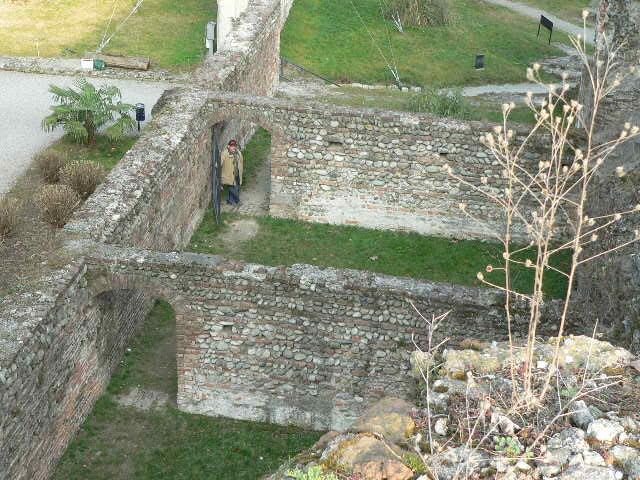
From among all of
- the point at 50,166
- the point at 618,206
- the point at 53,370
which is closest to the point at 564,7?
the point at 618,206

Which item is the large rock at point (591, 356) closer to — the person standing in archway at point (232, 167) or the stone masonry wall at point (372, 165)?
the stone masonry wall at point (372, 165)

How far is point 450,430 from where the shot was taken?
549cm

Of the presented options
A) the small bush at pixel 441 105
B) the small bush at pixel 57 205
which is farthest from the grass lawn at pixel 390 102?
the small bush at pixel 57 205

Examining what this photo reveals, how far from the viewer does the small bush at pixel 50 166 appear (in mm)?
15367

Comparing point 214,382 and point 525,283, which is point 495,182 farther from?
point 214,382

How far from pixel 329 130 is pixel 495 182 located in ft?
9.65

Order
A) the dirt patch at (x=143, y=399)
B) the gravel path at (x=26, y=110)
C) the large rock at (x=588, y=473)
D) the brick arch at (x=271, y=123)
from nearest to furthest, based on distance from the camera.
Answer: the large rock at (x=588, y=473), the dirt patch at (x=143, y=399), the brick arch at (x=271, y=123), the gravel path at (x=26, y=110)

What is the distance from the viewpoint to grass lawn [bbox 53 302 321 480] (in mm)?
9969

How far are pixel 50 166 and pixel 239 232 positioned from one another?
12.2 ft

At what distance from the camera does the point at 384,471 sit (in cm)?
509

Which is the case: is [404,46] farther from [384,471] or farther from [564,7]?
[384,471]

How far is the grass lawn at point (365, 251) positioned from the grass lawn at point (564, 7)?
19.2m

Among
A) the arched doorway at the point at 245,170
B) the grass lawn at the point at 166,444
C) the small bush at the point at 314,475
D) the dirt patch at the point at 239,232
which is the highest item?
the small bush at the point at 314,475

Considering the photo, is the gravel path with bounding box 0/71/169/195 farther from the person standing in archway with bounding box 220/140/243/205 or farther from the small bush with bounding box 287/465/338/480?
the small bush with bounding box 287/465/338/480
